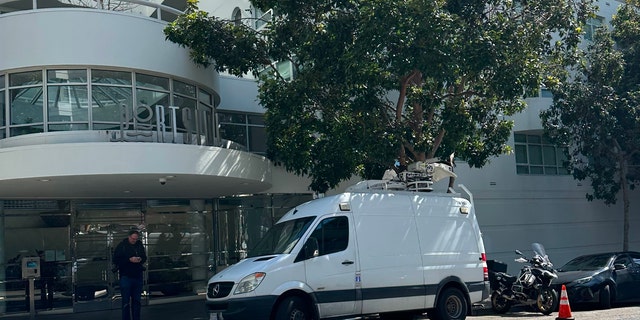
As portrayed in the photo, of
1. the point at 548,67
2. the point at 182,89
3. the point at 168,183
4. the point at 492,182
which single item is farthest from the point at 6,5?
the point at 492,182

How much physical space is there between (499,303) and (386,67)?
218 inches

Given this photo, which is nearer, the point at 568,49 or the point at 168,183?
the point at 168,183

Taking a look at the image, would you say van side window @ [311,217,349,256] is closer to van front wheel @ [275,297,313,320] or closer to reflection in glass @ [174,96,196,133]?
van front wheel @ [275,297,313,320]

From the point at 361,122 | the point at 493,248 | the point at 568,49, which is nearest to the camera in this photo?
the point at 361,122

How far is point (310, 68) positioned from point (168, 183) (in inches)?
160

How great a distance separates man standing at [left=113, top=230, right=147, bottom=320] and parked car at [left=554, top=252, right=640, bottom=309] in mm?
8837

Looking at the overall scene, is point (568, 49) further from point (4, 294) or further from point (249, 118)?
point (4, 294)

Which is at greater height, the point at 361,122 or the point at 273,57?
the point at 273,57

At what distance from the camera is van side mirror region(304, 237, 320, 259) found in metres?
11.0

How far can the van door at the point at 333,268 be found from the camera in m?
11.0

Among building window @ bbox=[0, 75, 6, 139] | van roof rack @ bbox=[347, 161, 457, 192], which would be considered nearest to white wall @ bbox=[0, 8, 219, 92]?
building window @ bbox=[0, 75, 6, 139]

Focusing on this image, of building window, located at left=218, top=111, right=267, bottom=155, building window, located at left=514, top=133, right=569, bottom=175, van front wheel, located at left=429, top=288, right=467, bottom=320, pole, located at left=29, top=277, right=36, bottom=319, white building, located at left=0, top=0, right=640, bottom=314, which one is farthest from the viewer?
building window, located at left=514, top=133, right=569, bottom=175

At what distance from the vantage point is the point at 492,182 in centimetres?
2239

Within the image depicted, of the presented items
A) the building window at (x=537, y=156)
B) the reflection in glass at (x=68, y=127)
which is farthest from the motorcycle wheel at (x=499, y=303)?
the building window at (x=537, y=156)
